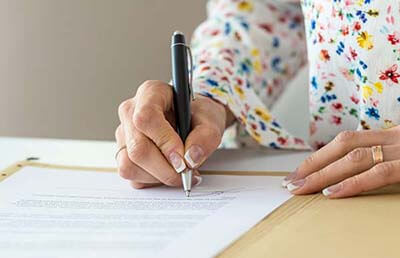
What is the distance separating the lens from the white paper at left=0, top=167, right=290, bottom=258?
0.66m

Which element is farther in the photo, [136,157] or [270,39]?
[270,39]

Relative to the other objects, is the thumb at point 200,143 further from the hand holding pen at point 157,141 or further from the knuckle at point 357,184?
the knuckle at point 357,184

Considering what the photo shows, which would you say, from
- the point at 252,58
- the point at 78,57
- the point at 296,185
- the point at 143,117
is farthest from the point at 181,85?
the point at 78,57

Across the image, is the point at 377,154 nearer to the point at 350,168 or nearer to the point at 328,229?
the point at 350,168

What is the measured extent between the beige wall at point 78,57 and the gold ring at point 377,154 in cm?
93

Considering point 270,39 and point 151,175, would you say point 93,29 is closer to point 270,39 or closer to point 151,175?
point 270,39

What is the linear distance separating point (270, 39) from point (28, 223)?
2.17ft

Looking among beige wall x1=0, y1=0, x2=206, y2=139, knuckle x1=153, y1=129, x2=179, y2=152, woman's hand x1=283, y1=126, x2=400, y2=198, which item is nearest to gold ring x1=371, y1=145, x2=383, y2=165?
woman's hand x1=283, y1=126, x2=400, y2=198

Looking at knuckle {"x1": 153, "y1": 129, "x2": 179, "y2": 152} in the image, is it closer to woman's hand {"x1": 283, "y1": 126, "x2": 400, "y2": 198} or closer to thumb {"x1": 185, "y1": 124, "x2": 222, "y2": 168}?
thumb {"x1": 185, "y1": 124, "x2": 222, "y2": 168}

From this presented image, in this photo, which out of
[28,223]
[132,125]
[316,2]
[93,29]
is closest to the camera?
[28,223]

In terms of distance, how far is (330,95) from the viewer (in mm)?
978

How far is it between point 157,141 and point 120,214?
101 mm

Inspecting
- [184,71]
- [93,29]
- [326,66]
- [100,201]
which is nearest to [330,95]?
[326,66]

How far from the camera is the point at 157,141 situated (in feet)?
2.65
